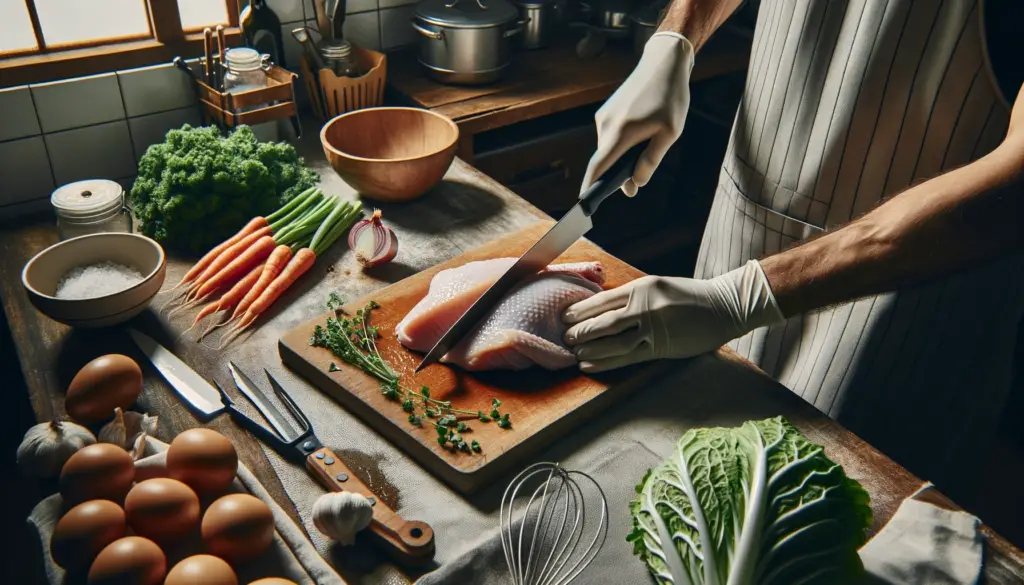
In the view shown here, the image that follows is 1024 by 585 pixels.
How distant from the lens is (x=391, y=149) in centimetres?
219

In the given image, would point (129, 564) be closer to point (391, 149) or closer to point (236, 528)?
point (236, 528)

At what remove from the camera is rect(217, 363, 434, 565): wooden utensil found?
3.74 ft

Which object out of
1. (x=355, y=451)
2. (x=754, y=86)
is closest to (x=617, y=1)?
(x=754, y=86)

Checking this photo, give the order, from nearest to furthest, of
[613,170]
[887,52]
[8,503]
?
[887,52] → [613,170] → [8,503]

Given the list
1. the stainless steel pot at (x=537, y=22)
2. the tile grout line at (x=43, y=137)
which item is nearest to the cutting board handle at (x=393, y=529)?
the tile grout line at (x=43, y=137)

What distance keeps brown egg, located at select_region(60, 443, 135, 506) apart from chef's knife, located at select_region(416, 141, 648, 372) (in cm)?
54

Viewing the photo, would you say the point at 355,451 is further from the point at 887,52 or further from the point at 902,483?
the point at 887,52

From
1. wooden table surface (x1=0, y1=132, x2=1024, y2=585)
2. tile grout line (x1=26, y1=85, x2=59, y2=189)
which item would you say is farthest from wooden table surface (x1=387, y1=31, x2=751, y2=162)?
tile grout line (x1=26, y1=85, x2=59, y2=189)

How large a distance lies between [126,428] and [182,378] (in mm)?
175

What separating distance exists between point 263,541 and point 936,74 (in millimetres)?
1531

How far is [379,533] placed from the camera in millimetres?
1154

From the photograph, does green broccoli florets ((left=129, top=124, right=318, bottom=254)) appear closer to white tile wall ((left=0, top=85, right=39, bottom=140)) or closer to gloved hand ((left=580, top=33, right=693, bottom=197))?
white tile wall ((left=0, top=85, right=39, bottom=140))

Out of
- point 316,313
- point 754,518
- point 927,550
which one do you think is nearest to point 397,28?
point 316,313

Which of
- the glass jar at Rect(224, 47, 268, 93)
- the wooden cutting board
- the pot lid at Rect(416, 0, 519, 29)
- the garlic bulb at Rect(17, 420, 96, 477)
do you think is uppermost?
the pot lid at Rect(416, 0, 519, 29)
